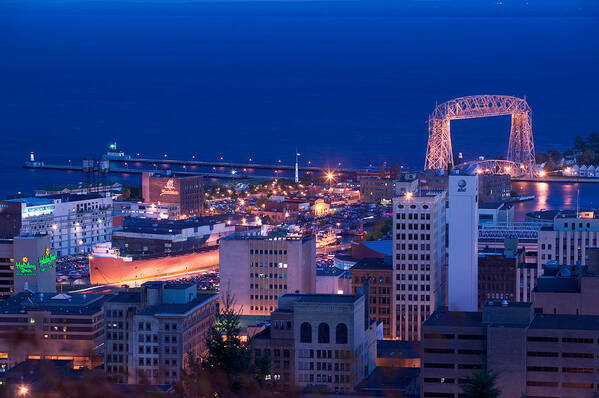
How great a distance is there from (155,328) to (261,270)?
2.93 meters

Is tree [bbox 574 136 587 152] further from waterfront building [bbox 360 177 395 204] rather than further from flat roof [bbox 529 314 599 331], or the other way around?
flat roof [bbox 529 314 599 331]

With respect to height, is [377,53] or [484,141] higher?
[377,53]

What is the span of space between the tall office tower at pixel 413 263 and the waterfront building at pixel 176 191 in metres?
10.4

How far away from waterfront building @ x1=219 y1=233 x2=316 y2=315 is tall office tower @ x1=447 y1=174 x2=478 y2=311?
5.58 feet

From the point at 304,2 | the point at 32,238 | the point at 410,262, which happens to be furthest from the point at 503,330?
the point at 304,2

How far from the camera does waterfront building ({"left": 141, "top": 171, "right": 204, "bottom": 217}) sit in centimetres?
2478

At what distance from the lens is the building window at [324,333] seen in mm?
11500

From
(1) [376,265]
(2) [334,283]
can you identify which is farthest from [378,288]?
(2) [334,283]

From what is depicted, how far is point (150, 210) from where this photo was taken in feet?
81.3

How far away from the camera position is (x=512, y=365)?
32.4ft

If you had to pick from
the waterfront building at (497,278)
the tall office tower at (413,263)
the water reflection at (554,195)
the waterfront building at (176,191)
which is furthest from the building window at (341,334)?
the waterfront building at (176,191)

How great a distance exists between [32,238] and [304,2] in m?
102

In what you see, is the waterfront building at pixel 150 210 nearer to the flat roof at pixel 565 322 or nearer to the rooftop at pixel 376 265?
the rooftop at pixel 376 265

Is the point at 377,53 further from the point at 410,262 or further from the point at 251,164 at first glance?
the point at 410,262
